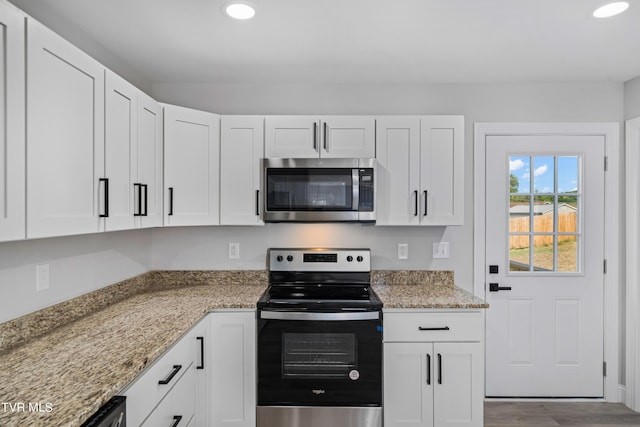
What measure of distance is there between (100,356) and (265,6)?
163cm

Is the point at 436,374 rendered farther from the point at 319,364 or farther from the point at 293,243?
the point at 293,243

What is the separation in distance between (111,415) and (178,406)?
2.31 feet

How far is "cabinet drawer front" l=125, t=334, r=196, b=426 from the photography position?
4.36 feet

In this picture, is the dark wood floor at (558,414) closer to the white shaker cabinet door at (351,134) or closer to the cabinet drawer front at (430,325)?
the cabinet drawer front at (430,325)

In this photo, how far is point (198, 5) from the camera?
1.77 m

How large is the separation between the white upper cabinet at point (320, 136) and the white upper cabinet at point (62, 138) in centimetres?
112

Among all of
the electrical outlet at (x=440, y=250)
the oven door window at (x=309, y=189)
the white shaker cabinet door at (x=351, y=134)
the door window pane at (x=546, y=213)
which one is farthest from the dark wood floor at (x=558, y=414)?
the white shaker cabinet door at (x=351, y=134)

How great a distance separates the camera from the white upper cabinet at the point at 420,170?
2576 mm

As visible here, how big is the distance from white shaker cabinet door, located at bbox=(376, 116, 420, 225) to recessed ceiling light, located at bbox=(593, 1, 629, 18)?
106 cm

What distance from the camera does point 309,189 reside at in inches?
99.4

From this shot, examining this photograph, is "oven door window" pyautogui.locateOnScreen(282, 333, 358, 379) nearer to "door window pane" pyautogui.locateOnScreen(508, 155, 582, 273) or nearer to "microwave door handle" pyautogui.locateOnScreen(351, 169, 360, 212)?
"microwave door handle" pyautogui.locateOnScreen(351, 169, 360, 212)

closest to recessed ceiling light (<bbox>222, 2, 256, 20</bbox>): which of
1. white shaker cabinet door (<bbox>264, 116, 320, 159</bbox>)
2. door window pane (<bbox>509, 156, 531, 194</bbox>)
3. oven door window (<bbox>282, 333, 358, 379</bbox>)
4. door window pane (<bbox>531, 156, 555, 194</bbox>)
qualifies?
white shaker cabinet door (<bbox>264, 116, 320, 159</bbox>)

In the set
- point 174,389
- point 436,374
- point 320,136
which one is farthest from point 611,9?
point 174,389

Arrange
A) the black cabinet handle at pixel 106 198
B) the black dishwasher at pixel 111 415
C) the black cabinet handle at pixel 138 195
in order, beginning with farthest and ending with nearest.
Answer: the black cabinet handle at pixel 138 195
the black cabinet handle at pixel 106 198
the black dishwasher at pixel 111 415
